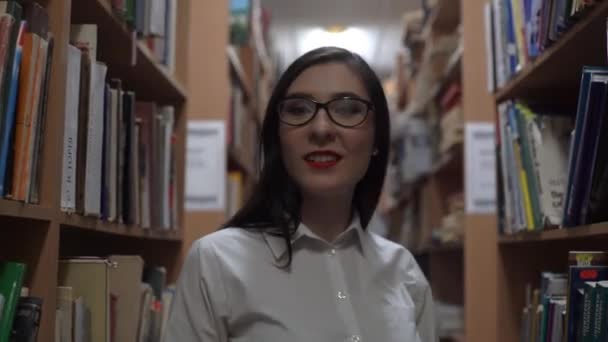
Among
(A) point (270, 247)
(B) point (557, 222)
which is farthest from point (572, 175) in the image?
(A) point (270, 247)

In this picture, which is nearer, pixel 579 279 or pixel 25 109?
pixel 25 109

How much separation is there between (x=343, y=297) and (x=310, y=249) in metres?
0.12

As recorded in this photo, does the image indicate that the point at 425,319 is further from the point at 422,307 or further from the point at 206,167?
the point at 206,167

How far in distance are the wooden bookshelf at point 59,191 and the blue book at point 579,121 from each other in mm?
923

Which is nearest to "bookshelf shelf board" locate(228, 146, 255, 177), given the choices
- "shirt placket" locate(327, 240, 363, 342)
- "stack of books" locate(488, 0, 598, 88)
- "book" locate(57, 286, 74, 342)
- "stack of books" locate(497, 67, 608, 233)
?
"stack of books" locate(488, 0, 598, 88)

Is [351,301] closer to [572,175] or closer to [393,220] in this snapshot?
[572,175]

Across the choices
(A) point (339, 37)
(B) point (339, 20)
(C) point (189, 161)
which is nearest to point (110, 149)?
(C) point (189, 161)

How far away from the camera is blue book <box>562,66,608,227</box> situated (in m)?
1.32

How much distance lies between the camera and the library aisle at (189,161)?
114cm

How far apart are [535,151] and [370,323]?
0.67 m

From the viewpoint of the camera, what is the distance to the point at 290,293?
134cm

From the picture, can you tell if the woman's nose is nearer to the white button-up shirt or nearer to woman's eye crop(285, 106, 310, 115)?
woman's eye crop(285, 106, 310, 115)

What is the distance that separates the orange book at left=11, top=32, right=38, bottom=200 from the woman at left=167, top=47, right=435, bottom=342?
0.38 metres

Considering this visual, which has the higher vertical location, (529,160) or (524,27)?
(524,27)
